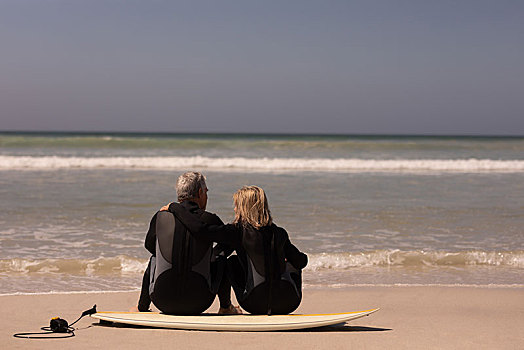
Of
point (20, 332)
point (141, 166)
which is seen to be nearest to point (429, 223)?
point (20, 332)

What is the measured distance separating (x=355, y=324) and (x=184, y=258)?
4.42 feet

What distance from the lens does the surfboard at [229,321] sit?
375cm

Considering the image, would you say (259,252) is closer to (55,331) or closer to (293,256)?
(293,256)

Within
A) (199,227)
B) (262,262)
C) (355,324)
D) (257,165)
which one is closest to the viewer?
(199,227)

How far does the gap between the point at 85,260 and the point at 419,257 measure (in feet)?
11.8

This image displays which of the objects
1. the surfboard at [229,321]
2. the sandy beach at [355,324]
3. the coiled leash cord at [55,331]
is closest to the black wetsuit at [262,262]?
the surfboard at [229,321]

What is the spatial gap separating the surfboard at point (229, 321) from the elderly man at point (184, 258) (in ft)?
0.37

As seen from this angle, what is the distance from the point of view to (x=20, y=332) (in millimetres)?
3830

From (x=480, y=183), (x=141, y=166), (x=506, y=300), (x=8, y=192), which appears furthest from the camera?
(x=141, y=166)

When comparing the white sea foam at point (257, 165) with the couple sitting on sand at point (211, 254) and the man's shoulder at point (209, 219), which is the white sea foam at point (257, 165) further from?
the man's shoulder at point (209, 219)

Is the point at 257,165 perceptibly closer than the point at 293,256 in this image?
No

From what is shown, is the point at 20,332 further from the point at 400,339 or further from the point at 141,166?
the point at 141,166

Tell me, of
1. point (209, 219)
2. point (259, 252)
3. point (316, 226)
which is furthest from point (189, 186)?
point (316, 226)

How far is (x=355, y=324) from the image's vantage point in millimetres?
4195
